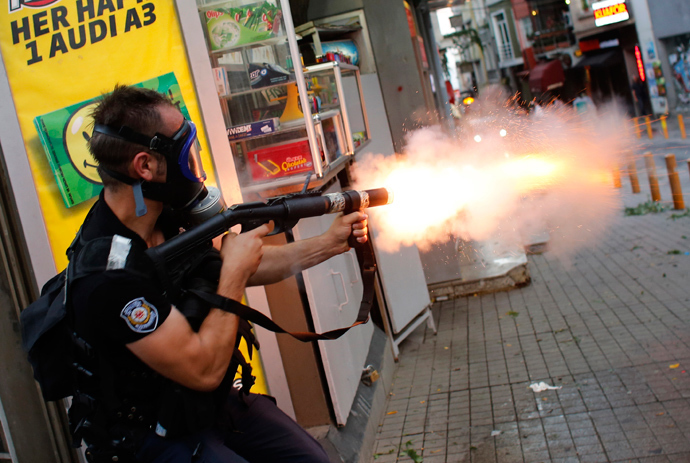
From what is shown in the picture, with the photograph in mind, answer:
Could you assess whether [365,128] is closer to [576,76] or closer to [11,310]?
[11,310]

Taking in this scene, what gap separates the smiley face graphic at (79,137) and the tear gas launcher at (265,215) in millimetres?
1358

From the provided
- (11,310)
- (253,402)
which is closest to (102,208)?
(253,402)

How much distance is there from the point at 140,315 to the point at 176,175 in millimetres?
636

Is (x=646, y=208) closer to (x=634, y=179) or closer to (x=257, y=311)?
(x=634, y=179)

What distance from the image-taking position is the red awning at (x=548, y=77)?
28.1m

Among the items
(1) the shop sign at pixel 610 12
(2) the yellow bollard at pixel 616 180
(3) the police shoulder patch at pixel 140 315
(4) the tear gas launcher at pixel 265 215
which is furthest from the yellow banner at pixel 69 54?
(1) the shop sign at pixel 610 12

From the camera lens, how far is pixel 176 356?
6.64ft

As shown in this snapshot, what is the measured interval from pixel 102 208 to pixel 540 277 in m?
7.13

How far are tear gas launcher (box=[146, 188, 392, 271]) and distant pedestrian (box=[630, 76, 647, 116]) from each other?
24964mm

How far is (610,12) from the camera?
24719mm

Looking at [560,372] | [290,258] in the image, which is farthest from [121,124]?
[560,372]

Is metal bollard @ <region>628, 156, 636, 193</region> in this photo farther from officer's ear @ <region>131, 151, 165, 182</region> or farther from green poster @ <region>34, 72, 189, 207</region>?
officer's ear @ <region>131, 151, 165, 182</region>

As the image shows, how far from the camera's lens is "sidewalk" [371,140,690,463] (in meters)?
4.12

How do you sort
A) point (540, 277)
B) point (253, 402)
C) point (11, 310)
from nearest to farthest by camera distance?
point (253, 402) → point (11, 310) → point (540, 277)
